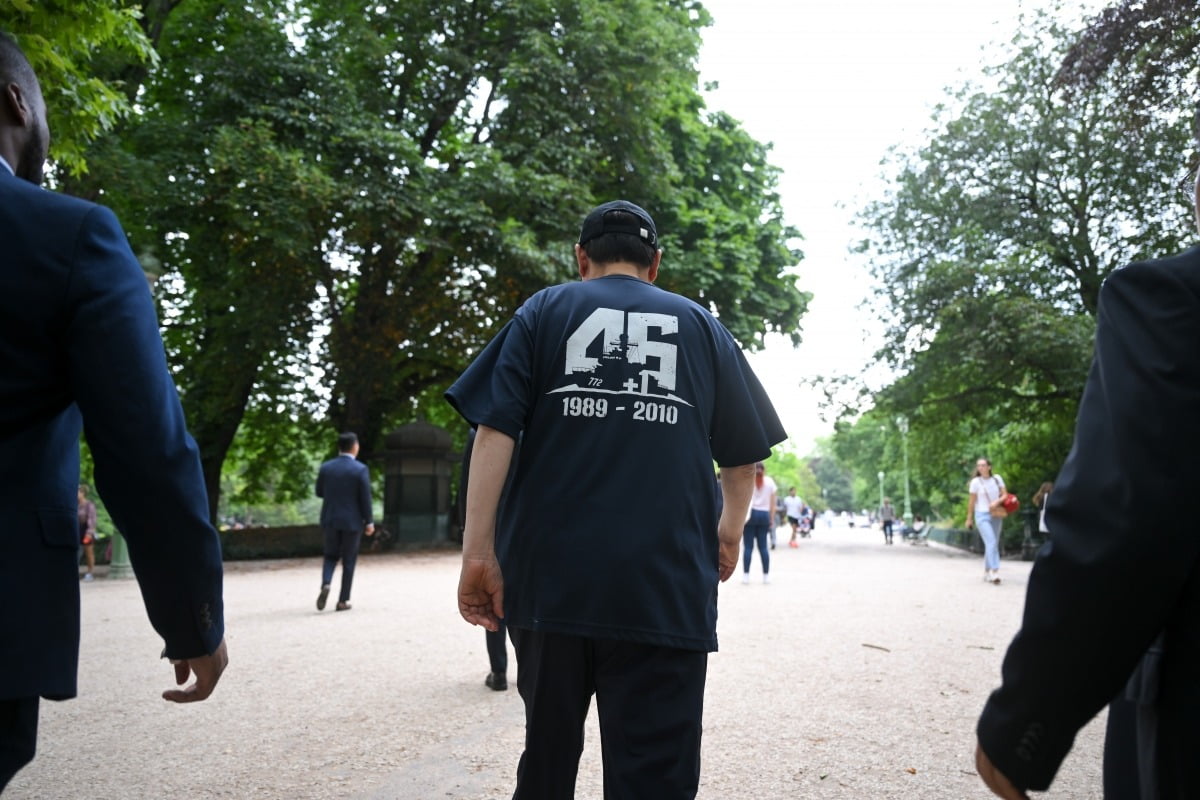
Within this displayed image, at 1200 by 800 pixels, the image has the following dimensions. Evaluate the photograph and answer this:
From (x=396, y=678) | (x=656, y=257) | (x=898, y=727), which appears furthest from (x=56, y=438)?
(x=396, y=678)

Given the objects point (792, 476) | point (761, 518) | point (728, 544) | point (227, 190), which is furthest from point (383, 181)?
point (792, 476)

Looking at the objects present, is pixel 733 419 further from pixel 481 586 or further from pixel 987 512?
pixel 987 512

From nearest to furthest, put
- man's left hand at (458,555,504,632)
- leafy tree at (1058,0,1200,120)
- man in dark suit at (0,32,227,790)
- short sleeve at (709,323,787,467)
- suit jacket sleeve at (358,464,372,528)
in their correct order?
1. man in dark suit at (0,32,227,790)
2. man's left hand at (458,555,504,632)
3. short sleeve at (709,323,787,467)
4. leafy tree at (1058,0,1200,120)
5. suit jacket sleeve at (358,464,372,528)

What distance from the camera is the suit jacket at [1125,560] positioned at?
1465 mm

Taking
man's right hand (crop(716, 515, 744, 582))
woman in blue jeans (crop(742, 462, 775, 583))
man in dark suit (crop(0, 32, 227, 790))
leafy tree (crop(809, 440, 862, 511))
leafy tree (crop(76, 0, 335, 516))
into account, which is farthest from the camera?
leafy tree (crop(809, 440, 862, 511))

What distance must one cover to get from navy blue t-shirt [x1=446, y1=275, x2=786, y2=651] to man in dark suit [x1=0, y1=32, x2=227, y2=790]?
0.97 metres

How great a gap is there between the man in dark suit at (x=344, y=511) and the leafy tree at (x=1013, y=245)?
1727cm

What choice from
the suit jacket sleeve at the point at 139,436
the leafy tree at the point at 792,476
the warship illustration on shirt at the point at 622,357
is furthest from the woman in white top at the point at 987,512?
the leafy tree at the point at 792,476

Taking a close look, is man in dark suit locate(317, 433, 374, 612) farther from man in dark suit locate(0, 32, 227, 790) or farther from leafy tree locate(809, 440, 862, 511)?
leafy tree locate(809, 440, 862, 511)

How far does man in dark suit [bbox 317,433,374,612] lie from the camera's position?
36.3 feet

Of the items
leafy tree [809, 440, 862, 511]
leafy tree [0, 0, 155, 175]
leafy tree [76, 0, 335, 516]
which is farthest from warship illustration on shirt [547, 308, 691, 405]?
leafy tree [809, 440, 862, 511]

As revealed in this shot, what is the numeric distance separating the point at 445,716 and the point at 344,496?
5877 mm

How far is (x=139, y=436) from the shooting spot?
6.04 feet

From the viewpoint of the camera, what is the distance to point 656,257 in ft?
10.5
